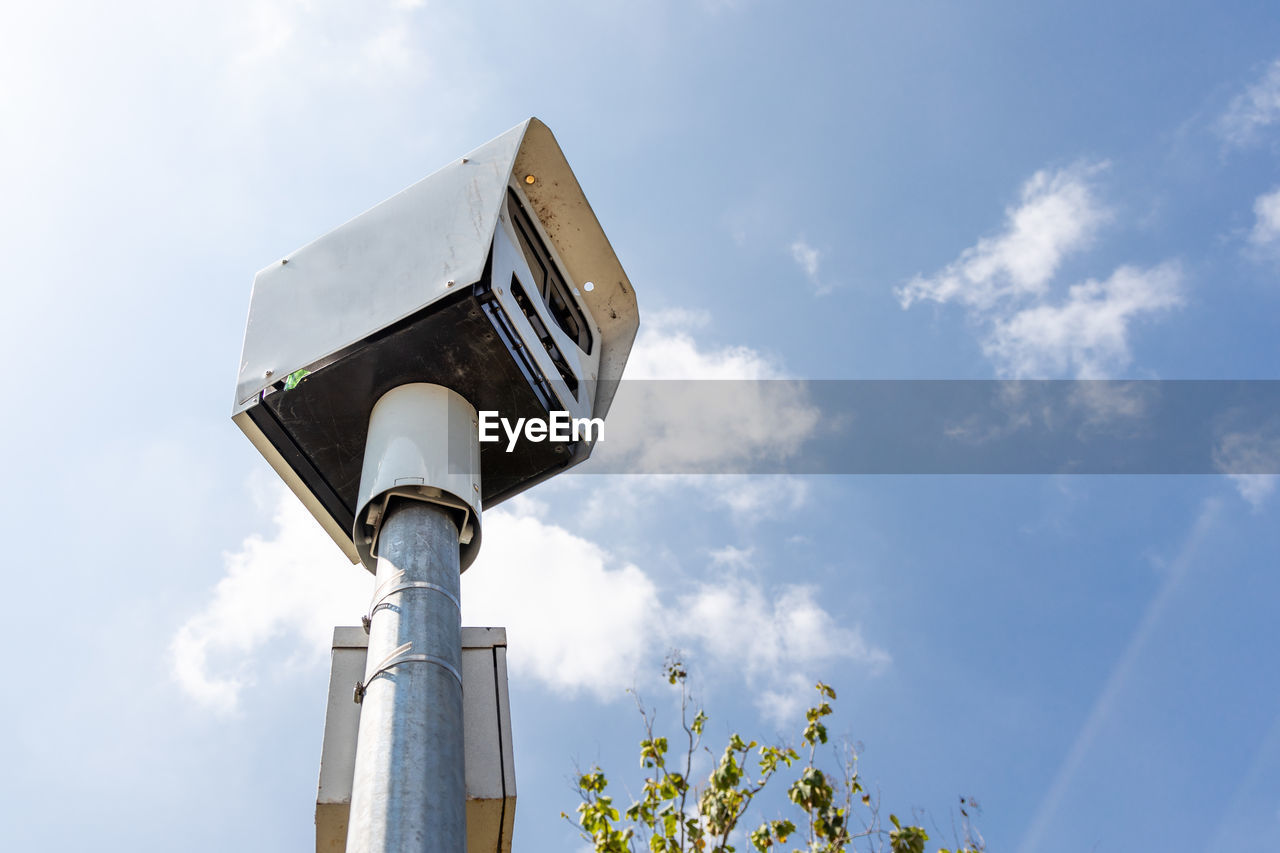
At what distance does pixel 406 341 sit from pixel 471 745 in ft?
8.85

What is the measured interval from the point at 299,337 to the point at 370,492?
1.50m

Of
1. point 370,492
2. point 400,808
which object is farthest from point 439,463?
point 400,808

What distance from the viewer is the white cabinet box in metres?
4.74

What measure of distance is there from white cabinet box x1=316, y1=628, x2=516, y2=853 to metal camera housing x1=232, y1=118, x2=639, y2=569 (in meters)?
0.83

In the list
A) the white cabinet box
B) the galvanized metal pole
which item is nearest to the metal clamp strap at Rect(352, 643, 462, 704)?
the galvanized metal pole

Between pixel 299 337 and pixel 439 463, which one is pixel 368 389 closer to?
pixel 299 337

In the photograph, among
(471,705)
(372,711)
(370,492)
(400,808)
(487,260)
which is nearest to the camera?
(400,808)

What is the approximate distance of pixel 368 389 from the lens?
6.66 metres

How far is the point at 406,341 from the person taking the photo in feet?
21.3

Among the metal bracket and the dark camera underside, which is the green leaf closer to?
the dark camera underside

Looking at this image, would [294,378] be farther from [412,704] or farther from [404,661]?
[412,704]

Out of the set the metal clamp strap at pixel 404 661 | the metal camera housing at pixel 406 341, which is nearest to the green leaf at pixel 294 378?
the metal camera housing at pixel 406 341

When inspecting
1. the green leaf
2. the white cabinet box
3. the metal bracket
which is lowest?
the white cabinet box

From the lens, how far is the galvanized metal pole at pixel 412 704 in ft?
13.5
